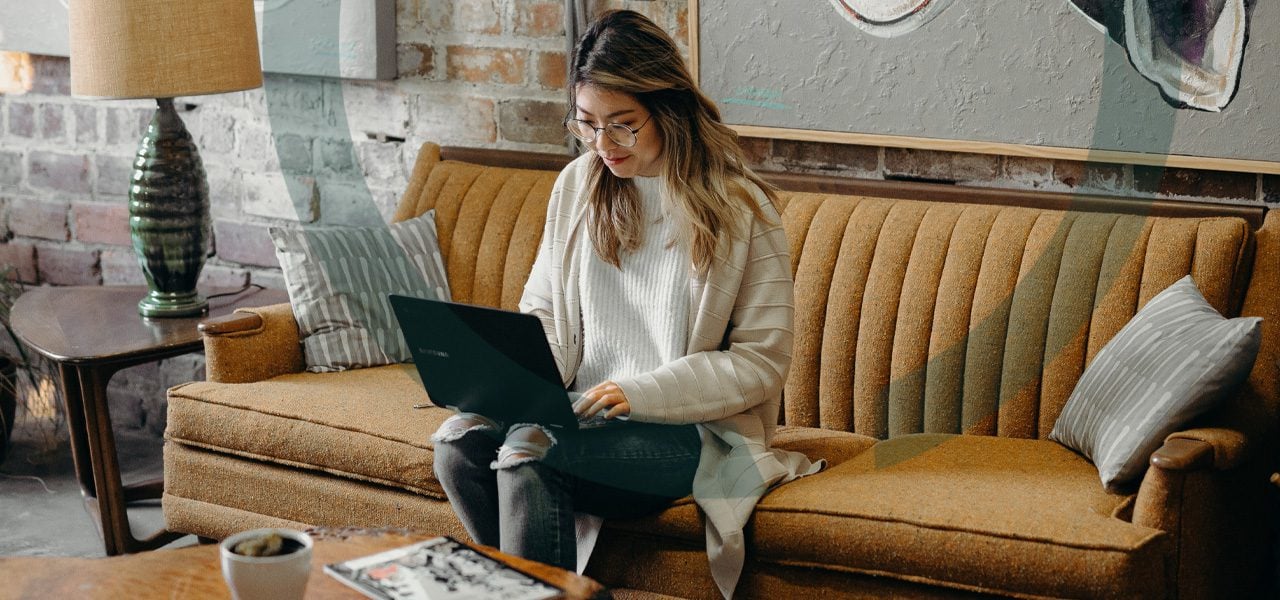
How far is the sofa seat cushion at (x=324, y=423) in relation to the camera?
6.96ft

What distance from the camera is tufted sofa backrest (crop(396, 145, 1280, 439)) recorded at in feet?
6.91

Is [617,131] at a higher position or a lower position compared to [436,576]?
higher

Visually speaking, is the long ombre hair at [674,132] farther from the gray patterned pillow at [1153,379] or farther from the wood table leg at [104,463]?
the wood table leg at [104,463]

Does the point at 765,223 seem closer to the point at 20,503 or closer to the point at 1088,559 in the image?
the point at 1088,559

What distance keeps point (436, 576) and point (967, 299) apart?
1154 mm

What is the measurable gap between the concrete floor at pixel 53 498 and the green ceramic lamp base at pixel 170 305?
0.44 meters

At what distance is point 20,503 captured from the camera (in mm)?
2824

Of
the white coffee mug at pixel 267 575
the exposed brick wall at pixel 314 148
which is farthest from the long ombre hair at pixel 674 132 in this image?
the white coffee mug at pixel 267 575

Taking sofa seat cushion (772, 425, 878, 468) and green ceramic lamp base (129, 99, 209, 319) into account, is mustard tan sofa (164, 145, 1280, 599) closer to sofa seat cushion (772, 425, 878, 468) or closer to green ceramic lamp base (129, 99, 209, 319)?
sofa seat cushion (772, 425, 878, 468)

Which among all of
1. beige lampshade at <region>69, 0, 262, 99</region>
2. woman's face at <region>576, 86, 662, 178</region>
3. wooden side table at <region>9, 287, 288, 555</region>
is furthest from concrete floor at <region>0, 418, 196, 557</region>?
woman's face at <region>576, 86, 662, 178</region>

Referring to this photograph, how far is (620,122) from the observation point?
1.91 meters

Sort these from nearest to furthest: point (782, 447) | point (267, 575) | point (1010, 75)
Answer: point (267, 575) → point (782, 447) → point (1010, 75)

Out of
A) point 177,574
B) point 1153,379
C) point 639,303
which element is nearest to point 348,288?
point 639,303

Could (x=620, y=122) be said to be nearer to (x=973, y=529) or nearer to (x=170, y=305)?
(x=973, y=529)
